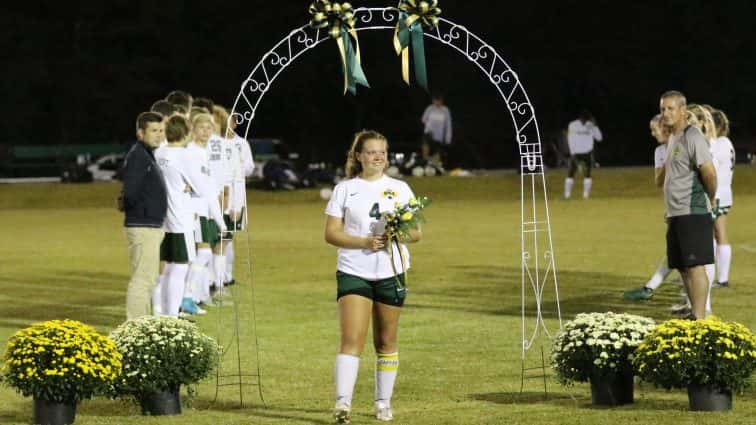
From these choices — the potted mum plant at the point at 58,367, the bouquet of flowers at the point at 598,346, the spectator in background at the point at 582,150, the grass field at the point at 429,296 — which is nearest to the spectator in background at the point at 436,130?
the grass field at the point at 429,296

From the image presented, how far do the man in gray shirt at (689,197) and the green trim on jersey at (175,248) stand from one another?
445 cm

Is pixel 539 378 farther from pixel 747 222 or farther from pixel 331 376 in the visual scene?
pixel 747 222

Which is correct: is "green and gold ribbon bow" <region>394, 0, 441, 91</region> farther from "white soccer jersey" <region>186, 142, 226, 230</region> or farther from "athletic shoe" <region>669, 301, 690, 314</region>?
"athletic shoe" <region>669, 301, 690, 314</region>

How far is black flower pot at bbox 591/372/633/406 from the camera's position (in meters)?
9.46

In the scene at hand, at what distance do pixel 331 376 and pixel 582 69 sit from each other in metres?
46.2

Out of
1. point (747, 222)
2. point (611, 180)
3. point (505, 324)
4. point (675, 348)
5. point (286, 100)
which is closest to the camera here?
point (675, 348)

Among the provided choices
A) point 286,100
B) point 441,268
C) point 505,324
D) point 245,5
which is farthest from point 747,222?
point 245,5

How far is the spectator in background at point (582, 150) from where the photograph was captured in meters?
32.7

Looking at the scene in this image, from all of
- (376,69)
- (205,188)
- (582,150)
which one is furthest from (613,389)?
(376,69)

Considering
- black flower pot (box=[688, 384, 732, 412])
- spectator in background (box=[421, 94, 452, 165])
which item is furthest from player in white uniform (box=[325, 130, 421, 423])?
spectator in background (box=[421, 94, 452, 165])

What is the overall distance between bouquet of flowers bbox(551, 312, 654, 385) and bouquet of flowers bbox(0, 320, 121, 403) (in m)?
2.85

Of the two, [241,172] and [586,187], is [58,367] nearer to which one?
[241,172]

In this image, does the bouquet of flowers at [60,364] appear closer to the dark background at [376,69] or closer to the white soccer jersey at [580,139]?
the white soccer jersey at [580,139]

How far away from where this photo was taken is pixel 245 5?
5719cm
